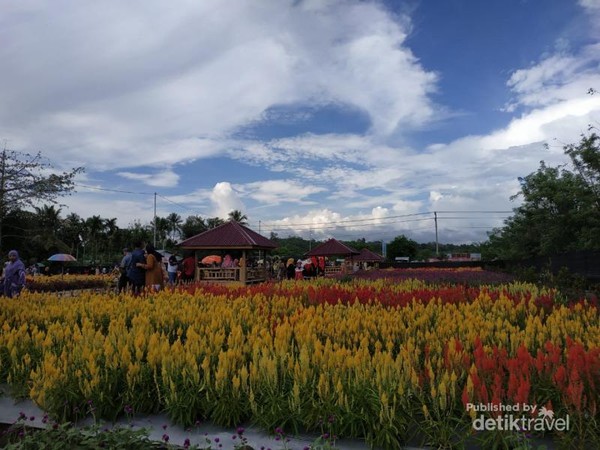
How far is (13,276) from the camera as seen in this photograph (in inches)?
376

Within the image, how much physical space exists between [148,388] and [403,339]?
2.32m

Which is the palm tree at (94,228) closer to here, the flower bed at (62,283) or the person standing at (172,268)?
the flower bed at (62,283)

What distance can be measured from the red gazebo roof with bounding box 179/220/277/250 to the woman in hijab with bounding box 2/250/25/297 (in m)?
9.40

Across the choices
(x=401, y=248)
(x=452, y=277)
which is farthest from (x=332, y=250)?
(x=401, y=248)

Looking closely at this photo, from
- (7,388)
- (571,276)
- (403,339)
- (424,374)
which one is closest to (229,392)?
(424,374)

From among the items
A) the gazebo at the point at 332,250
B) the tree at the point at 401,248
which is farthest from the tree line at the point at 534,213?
the tree at the point at 401,248

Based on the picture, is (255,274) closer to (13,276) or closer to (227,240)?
(227,240)

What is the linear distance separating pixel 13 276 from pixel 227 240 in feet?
33.6

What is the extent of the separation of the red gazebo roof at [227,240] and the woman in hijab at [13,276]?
9399 millimetres

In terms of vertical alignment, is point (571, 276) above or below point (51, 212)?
below

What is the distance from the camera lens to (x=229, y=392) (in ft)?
10.8

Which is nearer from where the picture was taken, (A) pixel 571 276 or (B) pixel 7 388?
(B) pixel 7 388

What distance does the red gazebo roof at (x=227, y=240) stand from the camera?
62.3ft

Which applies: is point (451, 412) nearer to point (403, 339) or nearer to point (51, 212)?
point (403, 339)
